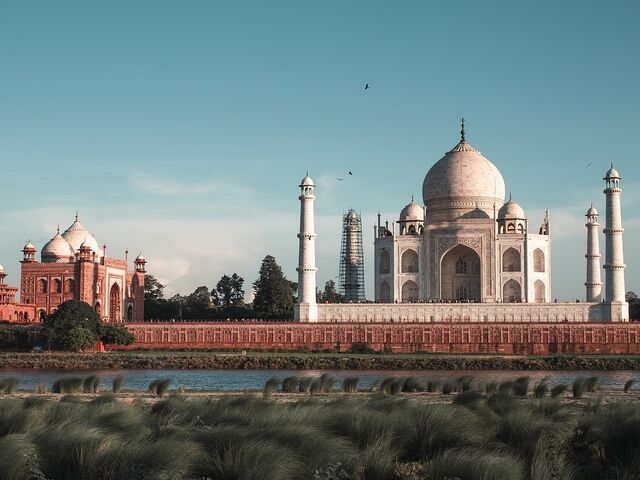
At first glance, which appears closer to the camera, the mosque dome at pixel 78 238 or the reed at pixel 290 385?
the reed at pixel 290 385

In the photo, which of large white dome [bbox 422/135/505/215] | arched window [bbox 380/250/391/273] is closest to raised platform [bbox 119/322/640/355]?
arched window [bbox 380/250/391/273]

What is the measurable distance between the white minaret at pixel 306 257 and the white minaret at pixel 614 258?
50.9 feet

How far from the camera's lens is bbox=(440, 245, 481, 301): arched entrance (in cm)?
5781

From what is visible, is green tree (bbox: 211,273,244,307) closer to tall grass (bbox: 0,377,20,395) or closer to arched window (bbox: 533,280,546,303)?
arched window (bbox: 533,280,546,303)

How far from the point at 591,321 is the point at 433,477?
144ft

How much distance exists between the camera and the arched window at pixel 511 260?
187 feet

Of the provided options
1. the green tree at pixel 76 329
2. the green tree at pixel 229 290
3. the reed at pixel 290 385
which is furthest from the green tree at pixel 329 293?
the reed at pixel 290 385

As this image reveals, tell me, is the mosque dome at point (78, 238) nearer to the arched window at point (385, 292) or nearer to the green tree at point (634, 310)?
the arched window at point (385, 292)

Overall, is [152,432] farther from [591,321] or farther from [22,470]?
[591,321]

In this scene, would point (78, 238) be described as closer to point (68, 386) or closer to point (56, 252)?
point (56, 252)

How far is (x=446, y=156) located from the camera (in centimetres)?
6181

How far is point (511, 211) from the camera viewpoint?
59312 millimetres

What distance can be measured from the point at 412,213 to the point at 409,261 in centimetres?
403

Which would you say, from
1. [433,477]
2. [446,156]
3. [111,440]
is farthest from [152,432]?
[446,156]
